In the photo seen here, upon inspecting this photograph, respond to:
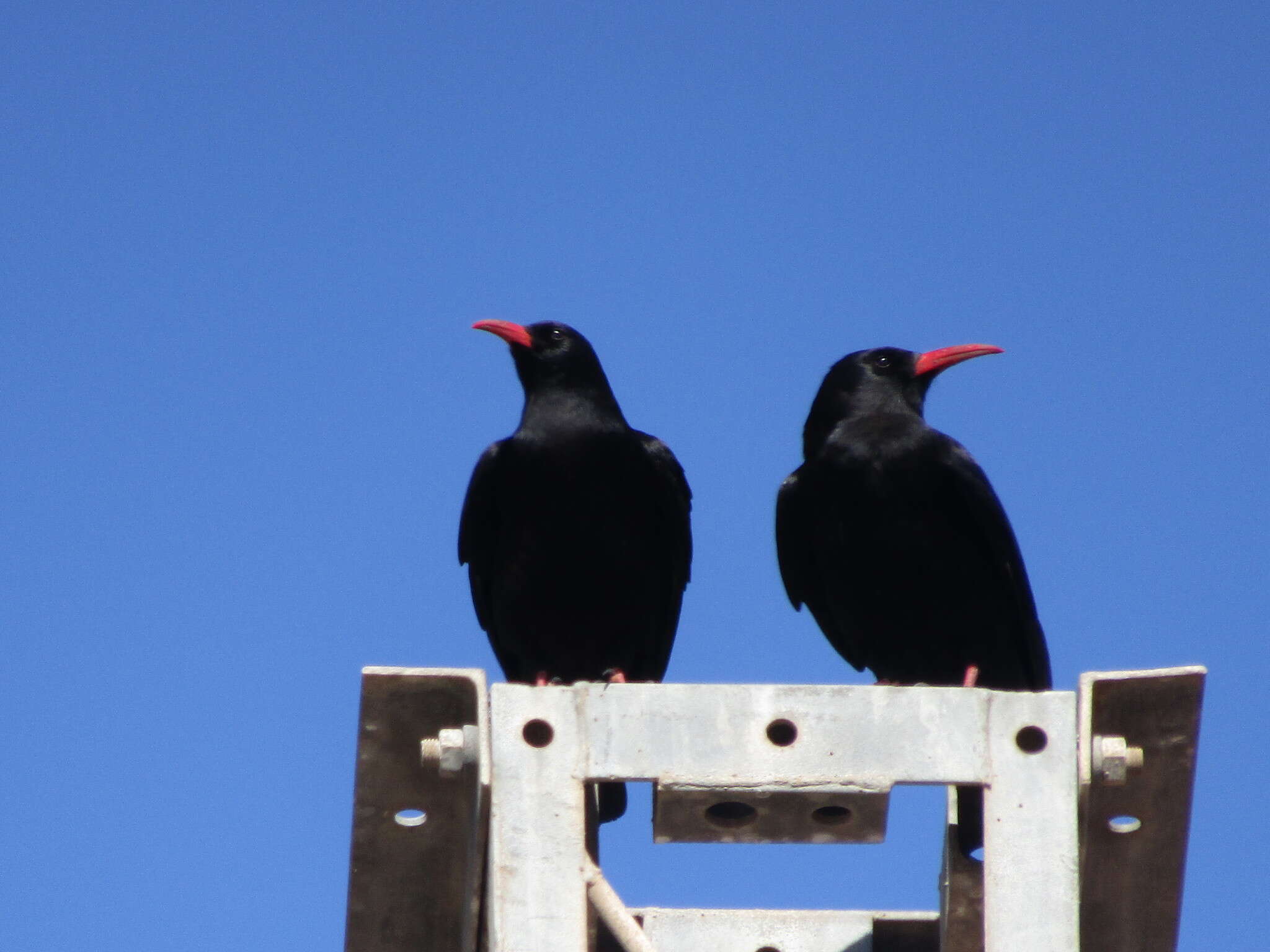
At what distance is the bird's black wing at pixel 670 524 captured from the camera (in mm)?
8586

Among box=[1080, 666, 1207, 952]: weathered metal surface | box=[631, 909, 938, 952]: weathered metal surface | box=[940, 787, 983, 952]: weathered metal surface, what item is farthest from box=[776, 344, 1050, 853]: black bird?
box=[1080, 666, 1207, 952]: weathered metal surface

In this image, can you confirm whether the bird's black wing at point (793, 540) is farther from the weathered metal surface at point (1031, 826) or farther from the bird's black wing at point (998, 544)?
the weathered metal surface at point (1031, 826)

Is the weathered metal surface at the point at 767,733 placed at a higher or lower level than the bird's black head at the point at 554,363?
lower

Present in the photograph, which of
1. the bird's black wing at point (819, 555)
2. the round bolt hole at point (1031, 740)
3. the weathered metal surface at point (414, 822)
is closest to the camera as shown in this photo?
the round bolt hole at point (1031, 740)

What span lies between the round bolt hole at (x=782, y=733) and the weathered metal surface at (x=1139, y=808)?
650mm

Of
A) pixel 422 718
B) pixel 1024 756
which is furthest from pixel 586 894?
pixel 1024 756

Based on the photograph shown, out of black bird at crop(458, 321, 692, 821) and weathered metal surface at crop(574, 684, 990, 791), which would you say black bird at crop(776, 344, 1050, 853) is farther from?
weathered metal surface at crop(574, 684, 990, 791)

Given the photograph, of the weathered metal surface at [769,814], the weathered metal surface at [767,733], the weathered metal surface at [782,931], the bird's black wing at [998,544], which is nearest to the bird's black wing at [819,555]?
the bird's black wing at [998,544]

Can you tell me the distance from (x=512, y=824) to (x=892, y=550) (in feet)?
12.0

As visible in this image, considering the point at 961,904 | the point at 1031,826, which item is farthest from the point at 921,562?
the point at 1031,826

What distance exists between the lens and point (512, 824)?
4.46m

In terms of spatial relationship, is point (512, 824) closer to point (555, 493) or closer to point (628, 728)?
point (628, 728)

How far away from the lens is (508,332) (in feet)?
29.0

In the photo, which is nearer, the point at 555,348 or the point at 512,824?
the point at 512,824
